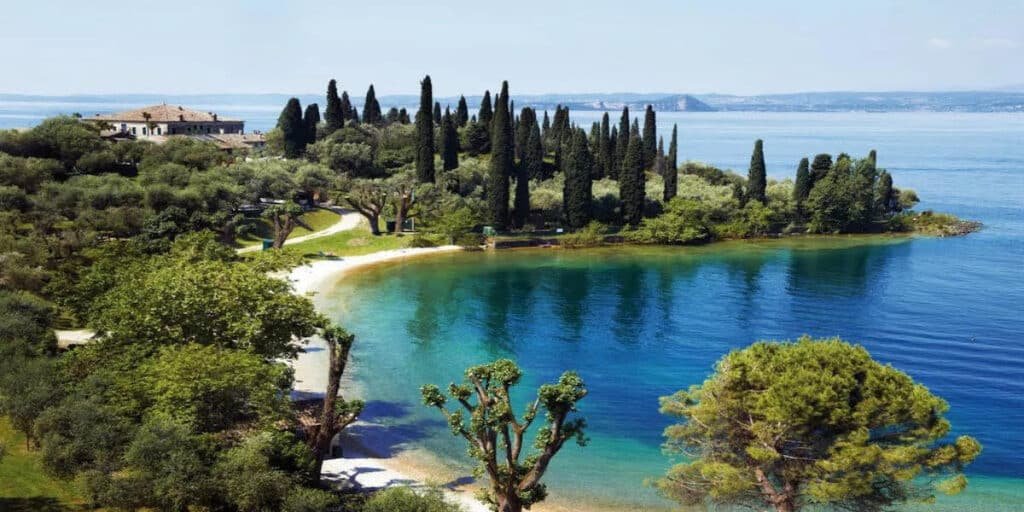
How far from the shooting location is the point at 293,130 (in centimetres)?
9656

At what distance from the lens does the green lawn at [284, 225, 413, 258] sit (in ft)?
237

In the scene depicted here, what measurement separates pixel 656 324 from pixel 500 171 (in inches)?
1227

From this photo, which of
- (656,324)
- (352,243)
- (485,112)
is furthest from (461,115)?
(656,324)

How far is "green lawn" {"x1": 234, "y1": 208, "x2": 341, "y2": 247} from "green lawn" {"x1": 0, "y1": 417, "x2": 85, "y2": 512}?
4451cm

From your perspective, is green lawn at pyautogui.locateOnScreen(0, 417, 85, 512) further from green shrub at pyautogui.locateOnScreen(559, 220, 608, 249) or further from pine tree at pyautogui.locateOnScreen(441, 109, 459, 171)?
pine tree at pyautogui.locateOnScreen(441, 109, 459, 171)

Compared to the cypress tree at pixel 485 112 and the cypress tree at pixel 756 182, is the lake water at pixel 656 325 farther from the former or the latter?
the cypress tree at pixel 485 112

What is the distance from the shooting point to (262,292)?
33844 mm

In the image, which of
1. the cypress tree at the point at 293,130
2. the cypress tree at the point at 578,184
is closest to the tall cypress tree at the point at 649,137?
the cypress tree at the point at 578,184

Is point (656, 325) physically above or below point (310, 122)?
below

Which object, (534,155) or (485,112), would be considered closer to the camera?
(534,155)

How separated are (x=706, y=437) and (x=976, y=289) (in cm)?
5173

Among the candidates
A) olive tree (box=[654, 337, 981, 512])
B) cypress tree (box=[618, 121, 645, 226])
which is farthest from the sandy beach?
cypress tree (box=[618, 121, 645, 226])

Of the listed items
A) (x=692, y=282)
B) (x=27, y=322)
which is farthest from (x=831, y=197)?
(x=27, y=322)

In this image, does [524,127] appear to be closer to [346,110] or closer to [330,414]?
[346,110]
